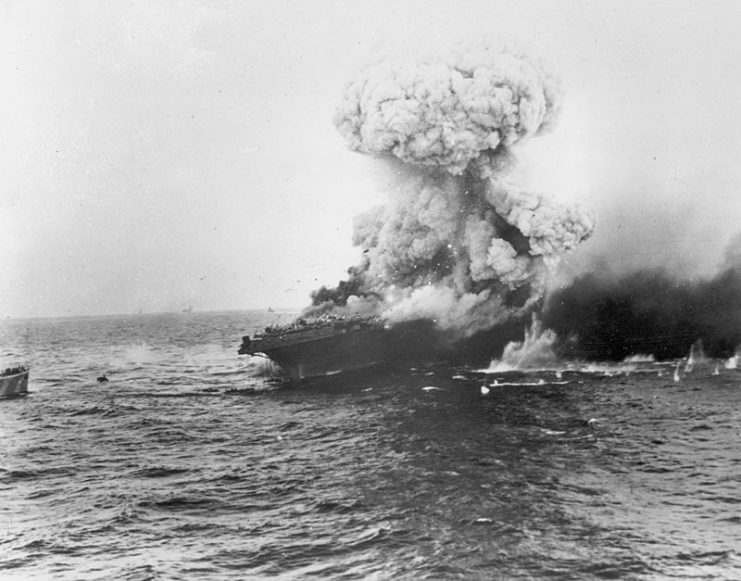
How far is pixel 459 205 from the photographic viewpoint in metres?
73.7

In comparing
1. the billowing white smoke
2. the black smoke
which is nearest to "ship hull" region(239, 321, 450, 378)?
the billowing white smoke

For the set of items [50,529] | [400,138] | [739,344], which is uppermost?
[400,138]

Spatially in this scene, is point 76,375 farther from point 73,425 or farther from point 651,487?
point 651,487

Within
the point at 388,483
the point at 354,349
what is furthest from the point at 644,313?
the point at 388,483

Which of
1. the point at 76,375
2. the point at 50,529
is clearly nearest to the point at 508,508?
the point at 50,529

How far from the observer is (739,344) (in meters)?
74.7

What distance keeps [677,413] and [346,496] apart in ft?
88.6

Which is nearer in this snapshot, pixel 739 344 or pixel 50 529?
pixel 50 529

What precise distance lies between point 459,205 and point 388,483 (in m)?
48.2

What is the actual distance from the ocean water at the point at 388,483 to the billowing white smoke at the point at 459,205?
16.1 m

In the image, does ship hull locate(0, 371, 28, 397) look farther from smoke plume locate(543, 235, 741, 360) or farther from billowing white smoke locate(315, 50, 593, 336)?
smoke plume locate(543, 235, 741, 360)

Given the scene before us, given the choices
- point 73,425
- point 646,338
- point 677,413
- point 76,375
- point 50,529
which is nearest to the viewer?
point 50,529

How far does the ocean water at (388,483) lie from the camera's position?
72.0 ft

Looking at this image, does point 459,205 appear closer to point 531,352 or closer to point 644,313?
point 531,352
